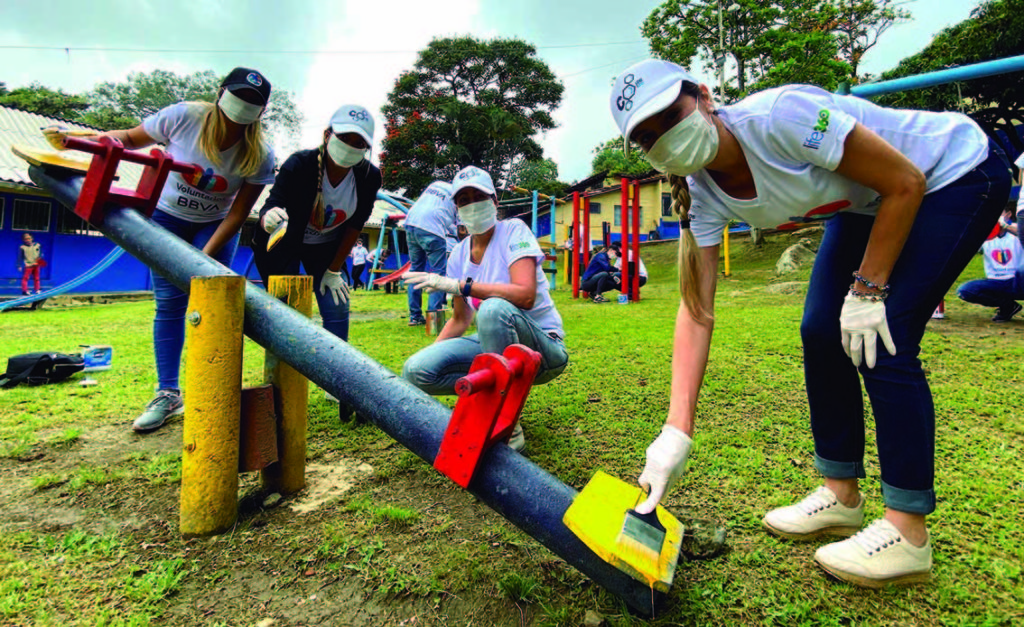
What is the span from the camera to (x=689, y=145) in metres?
1.44

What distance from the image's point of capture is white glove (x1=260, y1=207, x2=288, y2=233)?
280cm

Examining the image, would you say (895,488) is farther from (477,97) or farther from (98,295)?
(477,97)

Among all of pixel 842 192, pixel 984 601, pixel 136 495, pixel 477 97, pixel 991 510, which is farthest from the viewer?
pixel 477 97

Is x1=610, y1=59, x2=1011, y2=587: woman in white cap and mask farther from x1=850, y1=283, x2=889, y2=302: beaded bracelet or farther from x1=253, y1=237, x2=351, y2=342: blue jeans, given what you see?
x1=253, y1=237, x2=351, y2=342: blue jeans

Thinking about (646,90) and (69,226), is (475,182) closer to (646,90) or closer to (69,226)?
(646,90)

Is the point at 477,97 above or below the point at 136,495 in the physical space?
above

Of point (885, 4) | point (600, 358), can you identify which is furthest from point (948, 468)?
point (885, 4)

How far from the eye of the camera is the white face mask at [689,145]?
142cm

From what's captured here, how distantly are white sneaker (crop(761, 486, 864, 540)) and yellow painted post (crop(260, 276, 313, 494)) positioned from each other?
168 cm

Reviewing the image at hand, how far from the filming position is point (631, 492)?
1370mm

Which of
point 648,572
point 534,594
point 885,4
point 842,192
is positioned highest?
point 885,4

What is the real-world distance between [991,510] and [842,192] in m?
1.26

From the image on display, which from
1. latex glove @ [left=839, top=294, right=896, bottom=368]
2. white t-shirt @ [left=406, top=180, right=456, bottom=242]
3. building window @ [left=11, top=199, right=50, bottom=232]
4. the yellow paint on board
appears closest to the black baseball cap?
the yellow paint on board

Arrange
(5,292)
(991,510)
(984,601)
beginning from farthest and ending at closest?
(5,292)
(991,510)
(984,601)
